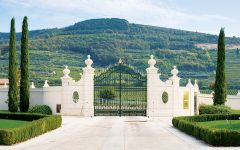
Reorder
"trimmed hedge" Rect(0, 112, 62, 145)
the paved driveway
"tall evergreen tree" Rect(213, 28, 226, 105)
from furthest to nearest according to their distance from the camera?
"tall evergreen tree" Rect(213, 28, 226, 105)
"trimmed hedge" Rect(0, 112, 62, 145)
the paved driveway

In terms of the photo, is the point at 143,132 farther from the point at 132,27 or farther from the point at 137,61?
the point at 132,27

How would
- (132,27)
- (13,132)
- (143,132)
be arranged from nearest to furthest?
(13,132), (143,132), (132,27)

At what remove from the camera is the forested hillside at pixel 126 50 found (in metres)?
109

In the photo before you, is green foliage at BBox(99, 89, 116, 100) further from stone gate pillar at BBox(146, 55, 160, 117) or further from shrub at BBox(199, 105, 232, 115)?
shrub at BBox(199, 105, 232, 115)

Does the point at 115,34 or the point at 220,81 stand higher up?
the point at 115,34

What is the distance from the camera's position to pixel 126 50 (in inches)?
5827

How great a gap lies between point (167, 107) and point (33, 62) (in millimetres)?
82110

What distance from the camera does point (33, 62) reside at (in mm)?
116125

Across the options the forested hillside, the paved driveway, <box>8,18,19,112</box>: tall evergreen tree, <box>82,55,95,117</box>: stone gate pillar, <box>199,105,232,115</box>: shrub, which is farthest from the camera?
the forested hillside

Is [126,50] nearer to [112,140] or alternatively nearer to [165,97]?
[165,97]

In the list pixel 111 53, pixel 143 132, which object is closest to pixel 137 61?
pixel 111 53

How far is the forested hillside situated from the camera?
10888 cm

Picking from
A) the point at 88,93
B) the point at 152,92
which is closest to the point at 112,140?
the point at 152,92

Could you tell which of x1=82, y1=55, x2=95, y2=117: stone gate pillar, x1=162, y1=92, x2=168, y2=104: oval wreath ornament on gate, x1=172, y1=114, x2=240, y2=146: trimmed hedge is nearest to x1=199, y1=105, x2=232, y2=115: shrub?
x1=162, y1=92, x2=168, y2=104: oval wreath ornament on gate
